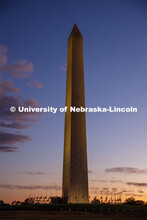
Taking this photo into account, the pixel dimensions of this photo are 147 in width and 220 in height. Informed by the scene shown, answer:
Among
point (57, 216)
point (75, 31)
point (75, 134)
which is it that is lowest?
A: point (57, 216)

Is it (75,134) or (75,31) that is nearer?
(75,134)

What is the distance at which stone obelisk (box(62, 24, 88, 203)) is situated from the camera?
130ft

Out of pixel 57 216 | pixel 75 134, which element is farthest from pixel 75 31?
pixel 57 216

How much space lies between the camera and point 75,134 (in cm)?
4150

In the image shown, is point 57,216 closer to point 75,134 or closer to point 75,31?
point 75,134

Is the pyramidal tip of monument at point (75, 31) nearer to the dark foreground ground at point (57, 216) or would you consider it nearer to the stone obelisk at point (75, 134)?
the stone obelisk at point (75, 134)

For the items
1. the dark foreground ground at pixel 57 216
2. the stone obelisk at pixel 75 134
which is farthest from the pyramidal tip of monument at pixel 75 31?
the dark foreground ground at pixel 57 216

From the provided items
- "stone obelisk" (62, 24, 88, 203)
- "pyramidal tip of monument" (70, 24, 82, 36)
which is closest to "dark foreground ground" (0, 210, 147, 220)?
"stone obelisk" (62, 24, 88, 203)

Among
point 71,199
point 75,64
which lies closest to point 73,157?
point 71,199

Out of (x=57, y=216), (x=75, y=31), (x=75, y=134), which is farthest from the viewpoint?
(x=75, y=31)

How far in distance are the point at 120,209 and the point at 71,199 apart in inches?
273

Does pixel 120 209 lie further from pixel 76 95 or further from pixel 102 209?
pixel 76 95

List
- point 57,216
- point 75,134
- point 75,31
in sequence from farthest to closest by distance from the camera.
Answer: point 75,31, point 75,134, point 57,216

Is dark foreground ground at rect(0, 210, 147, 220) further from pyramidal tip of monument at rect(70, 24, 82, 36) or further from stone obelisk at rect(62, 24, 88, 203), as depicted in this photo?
pyramidal tip of monument at rect(70, 24, 82, 36)
